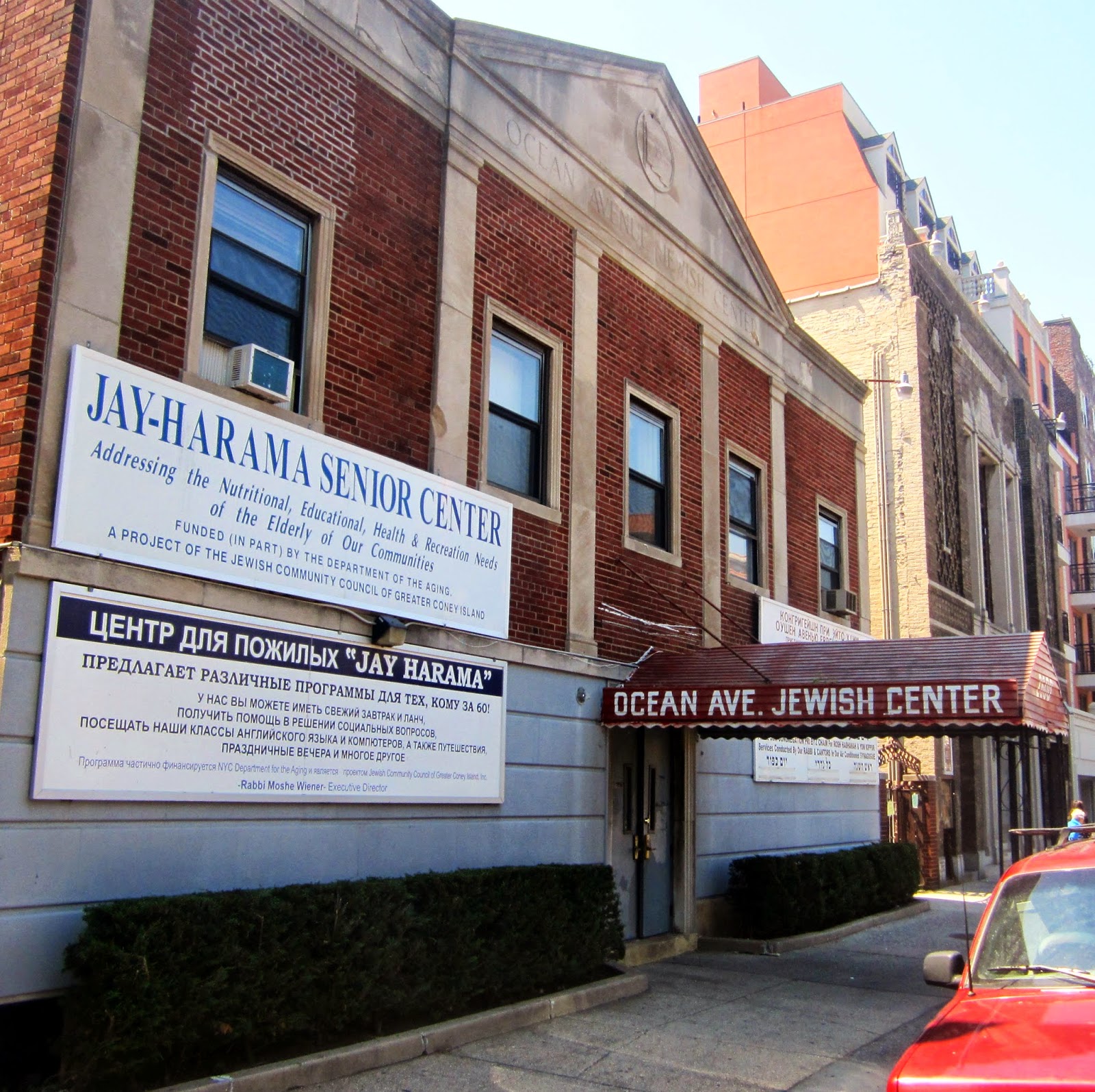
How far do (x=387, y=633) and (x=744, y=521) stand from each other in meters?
7.95

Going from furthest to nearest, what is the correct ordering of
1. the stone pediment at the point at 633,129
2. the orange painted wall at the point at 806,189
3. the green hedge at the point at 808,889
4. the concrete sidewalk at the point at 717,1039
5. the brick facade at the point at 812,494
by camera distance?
1. the orange painted wall at the point at 806,189
2. the brick facade at the point at 812,494
3. the green hedge at the point at 808,889
4. the stone pediment at the point at 633,129
5. the concrete sidewalk at the point at 717,1039

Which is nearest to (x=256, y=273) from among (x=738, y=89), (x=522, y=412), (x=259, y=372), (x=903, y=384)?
(x=259, y=372)

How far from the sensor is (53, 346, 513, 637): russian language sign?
7.35 meters

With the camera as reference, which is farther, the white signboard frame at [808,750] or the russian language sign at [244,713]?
the white signboard frame at [808,750]

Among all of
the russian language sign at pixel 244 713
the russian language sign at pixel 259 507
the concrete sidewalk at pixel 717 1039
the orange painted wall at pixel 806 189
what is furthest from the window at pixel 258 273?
the orange painted wall at pixel 806 189

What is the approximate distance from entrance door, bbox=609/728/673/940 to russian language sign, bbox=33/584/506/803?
2.62 m

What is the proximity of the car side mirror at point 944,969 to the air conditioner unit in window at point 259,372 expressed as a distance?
5.77 metres

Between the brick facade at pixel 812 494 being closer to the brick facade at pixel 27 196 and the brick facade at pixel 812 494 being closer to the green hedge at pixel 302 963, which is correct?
the green hedge at pixel 302 963

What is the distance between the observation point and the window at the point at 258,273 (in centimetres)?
850

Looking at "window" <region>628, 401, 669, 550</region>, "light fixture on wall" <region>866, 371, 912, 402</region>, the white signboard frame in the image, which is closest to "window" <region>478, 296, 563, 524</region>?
"window" <region>628, 401, 669, 550</region>

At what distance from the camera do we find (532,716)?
36.6 ft

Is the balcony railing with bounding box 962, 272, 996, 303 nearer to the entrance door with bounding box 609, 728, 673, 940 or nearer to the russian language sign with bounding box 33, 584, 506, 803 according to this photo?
the entrance door with bounding box 609, 728, 673, 940

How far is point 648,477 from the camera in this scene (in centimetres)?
1391

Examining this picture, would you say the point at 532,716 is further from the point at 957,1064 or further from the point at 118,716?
the point at 957,1064
